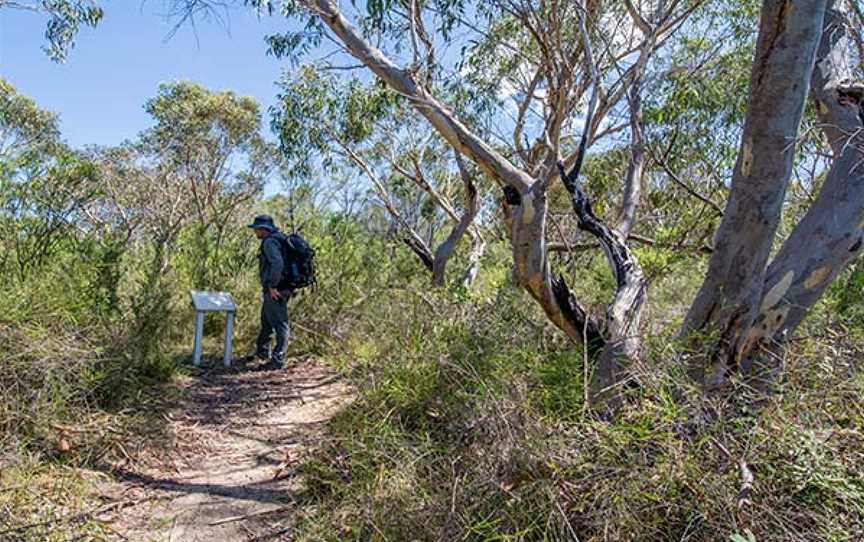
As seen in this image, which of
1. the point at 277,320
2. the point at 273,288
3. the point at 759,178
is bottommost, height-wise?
the point at 277,320

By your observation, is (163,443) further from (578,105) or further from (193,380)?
(578,105)

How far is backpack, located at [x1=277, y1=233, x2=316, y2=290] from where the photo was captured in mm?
6449

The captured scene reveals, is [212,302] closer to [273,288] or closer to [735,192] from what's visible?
[273,288]

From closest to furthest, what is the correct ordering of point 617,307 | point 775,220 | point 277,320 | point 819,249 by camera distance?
point 775,220 < point 819,249 < point 617,307 < point 277,320

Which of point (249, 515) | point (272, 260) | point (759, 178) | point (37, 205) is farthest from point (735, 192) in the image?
point (37, 205)

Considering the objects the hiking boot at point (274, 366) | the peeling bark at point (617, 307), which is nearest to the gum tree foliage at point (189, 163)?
the hiking boot at point (274, 366)

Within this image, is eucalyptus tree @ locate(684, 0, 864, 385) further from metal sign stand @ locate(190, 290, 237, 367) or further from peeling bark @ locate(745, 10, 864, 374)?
metal sign stand @ locate(190, 290, 237, 367)

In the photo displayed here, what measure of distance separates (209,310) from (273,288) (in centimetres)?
68

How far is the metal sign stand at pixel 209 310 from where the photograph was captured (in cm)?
606

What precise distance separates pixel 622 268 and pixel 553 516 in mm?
2131

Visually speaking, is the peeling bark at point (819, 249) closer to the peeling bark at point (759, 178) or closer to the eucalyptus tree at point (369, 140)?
the peeling bark at point (759, 178)

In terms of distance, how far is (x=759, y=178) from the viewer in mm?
2875

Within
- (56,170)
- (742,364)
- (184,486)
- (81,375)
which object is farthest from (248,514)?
(56,170)

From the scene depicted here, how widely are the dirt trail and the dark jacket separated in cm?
101
